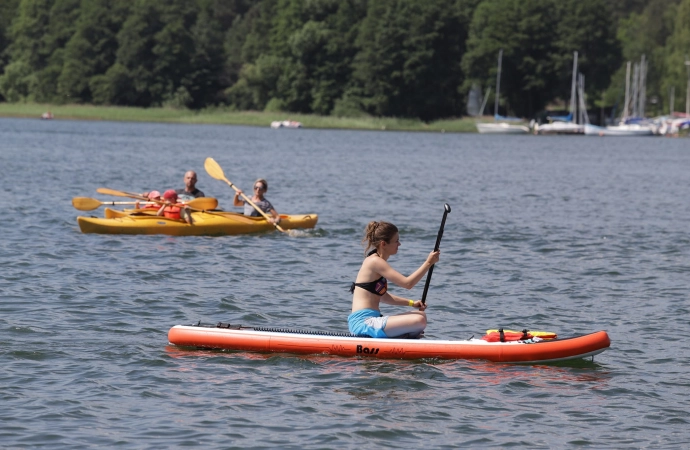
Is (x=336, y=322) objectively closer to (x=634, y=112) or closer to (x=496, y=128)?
(x=496, y=128)

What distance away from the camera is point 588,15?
88.1 metres

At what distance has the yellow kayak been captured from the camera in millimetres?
17859

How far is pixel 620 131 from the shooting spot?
8469 cm

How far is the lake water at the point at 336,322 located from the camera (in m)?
8.16

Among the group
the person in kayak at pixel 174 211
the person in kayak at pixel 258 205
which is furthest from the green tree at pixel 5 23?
the person in kayak at pixel 174 211

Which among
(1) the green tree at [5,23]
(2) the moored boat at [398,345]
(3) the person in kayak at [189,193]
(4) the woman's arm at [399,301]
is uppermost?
(1) the green tree at [5,23]

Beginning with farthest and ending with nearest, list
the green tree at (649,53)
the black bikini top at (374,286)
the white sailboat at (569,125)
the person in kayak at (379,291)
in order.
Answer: the green tree at (649,53)
the white sailboat at (569,125)
the black bikini top at (374,286)
the person in kayak at (379,291)

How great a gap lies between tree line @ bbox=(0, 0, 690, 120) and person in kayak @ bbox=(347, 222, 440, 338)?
7894cm

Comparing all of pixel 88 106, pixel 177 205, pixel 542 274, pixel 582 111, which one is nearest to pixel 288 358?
pixel 542 274

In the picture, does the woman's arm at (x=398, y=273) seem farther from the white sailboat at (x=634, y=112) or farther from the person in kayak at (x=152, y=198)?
the white sailboat at (x=634, y=112)

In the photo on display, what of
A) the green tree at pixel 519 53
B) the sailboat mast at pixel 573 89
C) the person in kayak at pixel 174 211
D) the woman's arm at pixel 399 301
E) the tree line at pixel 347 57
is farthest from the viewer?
the tree line at pixel 347 57

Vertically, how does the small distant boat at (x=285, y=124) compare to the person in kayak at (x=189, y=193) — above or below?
below

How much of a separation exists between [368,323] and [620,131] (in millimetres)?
78361

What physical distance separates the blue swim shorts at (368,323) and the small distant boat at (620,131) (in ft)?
254
